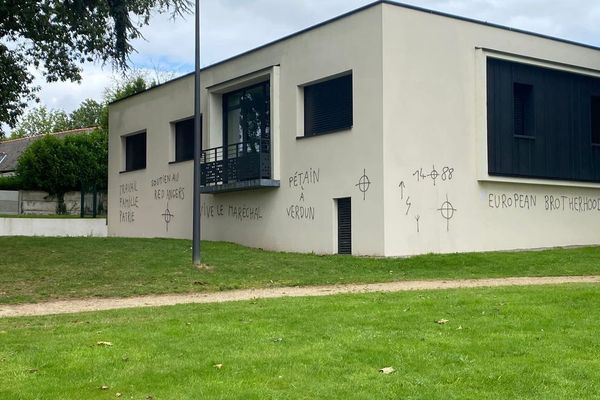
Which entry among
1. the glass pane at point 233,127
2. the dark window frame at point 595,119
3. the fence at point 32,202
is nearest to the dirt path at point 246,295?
the dark window frame at point 595,119

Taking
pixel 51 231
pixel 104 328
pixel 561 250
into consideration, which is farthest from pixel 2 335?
pixel 51 231

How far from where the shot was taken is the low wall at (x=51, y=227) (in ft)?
120

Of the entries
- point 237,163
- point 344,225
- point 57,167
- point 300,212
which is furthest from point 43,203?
point 344,225

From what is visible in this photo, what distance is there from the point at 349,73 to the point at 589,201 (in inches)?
341

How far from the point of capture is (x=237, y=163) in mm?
23969

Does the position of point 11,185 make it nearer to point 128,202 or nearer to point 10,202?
point 10,202

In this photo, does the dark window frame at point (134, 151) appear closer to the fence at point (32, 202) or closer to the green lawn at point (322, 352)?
the fence at point (32, 202)

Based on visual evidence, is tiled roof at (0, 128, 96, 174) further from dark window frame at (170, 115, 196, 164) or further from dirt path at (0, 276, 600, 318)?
dirt path at (0, 276, 600, 318)

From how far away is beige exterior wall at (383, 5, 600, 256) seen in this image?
19906 mm

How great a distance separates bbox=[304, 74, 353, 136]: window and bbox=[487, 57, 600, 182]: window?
3.91 meters

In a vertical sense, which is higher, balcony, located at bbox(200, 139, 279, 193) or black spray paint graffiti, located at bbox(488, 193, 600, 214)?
balcony, located at bbox(200, 139, 279, 193)

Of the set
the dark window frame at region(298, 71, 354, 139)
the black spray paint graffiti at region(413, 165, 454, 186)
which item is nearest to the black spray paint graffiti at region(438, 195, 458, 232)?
the black spray paint graffiti at region(413, 165, 454, 186)

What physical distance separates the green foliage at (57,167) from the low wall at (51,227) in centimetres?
1011

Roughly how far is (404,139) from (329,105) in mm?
2765
